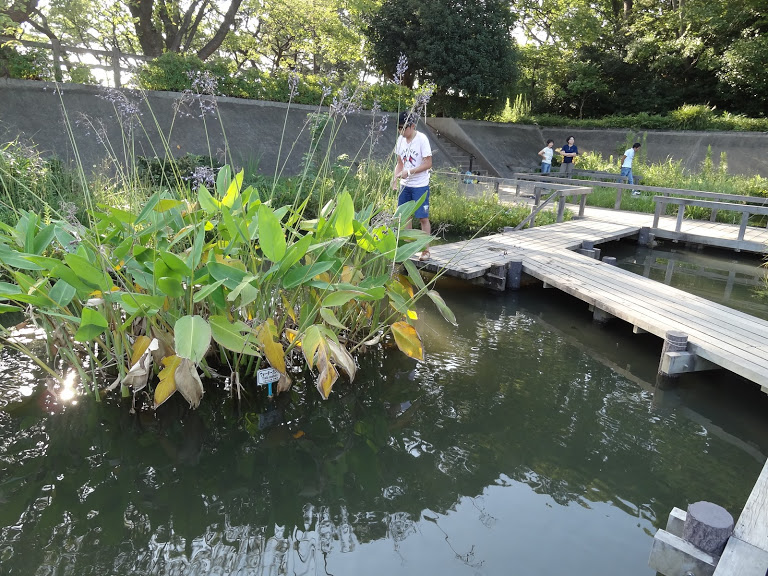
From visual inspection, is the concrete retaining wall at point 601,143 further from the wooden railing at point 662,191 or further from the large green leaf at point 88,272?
the large green leaf at point 88,272

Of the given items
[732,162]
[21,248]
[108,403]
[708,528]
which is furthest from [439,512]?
[732,162]

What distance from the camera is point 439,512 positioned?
2.43 m

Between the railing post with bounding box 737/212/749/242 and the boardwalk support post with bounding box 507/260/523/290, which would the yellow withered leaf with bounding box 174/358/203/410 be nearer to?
the boardwalk support post with bounding box 507/260/523/290

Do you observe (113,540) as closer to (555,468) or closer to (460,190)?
(555,468)

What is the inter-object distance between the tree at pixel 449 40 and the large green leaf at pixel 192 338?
625 inches

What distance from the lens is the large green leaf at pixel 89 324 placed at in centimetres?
254

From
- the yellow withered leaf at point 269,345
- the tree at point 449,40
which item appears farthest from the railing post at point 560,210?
the tree at point 449,40

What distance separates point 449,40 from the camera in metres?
16.6

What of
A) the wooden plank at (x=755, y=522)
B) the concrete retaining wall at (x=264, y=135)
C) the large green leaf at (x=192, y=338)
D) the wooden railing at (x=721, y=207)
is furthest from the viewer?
the concrete retaining wall at (x=264, y=135)

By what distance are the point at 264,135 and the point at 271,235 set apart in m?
11.1

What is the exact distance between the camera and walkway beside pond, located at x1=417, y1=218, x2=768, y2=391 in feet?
11.9

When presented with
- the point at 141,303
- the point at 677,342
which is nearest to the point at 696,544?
the point at 677,342

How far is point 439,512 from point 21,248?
2.83 meters

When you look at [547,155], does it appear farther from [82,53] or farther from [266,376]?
[266,376]
